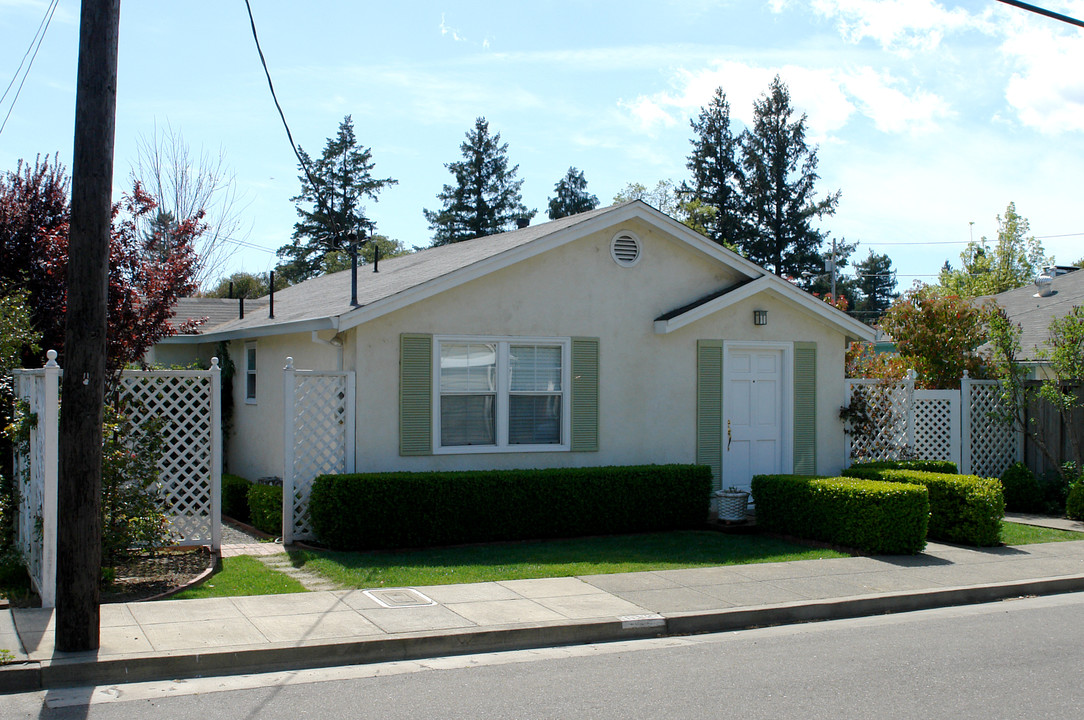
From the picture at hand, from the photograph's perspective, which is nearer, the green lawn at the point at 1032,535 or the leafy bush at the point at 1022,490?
the green lawn at the point at 1032,535

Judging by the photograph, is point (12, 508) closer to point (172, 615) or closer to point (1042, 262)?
point (172, 615)

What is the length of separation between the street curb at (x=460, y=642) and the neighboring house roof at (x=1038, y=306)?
9486 millimetres

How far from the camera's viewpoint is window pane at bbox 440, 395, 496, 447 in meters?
12.5

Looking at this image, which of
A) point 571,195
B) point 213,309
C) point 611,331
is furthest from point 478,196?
point 611,331

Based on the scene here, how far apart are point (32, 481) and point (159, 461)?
1.89 m

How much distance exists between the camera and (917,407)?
1588 cm

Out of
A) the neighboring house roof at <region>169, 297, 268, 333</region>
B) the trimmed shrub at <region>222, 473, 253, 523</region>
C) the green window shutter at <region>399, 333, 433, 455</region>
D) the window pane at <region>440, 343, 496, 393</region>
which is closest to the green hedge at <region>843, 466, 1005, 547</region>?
the window pane at <region>440, 343, 496, 393</region>

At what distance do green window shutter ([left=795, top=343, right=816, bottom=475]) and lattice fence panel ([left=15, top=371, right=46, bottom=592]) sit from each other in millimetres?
10371

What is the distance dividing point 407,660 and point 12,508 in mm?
5670

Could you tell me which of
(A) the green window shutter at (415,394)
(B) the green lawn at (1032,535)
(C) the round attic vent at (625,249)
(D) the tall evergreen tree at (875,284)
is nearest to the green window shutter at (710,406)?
(C) the round attic vent at (625,249)

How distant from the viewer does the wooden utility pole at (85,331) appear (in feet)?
22.8

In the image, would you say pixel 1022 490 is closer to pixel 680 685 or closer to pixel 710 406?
pixel 710 406

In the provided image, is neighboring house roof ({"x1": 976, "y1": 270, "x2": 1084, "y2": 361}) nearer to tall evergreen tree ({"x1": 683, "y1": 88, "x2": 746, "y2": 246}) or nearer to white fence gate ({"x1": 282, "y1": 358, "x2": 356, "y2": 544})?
white fence gate ({"x1": 282, "y1": 358, "x2": 356, "y2": 544})

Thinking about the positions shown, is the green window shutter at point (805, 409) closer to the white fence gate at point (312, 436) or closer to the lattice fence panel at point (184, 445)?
the white fence gate at point (312, 436)
